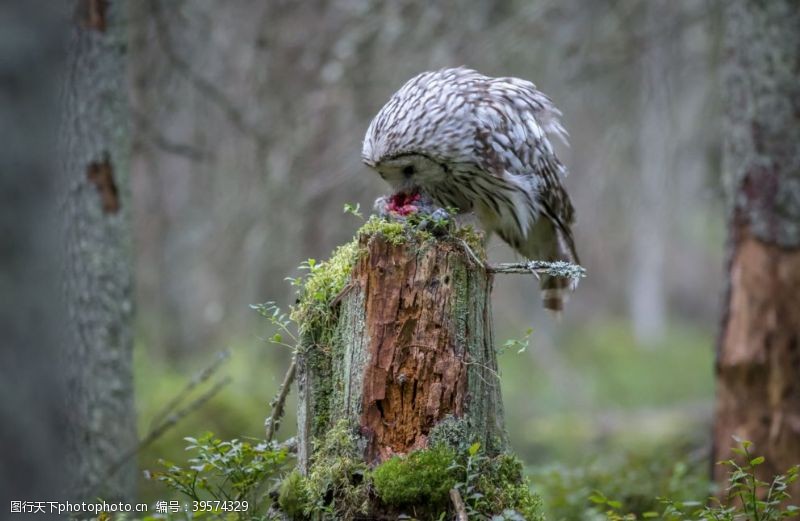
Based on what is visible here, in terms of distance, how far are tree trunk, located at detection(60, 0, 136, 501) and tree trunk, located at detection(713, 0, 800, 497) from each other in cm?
394

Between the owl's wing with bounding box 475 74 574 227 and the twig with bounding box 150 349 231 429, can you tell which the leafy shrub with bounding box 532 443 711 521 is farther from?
the twig with bounding box 150 349 231 429

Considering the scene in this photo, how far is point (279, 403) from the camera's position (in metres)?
3.86

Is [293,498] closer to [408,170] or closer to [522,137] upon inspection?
[408,170]

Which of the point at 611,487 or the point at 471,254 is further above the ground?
the point at 471,254

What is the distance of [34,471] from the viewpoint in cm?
230

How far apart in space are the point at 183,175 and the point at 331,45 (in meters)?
6.47

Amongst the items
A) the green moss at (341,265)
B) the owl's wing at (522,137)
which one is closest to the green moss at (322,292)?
the green moss at (341,265)

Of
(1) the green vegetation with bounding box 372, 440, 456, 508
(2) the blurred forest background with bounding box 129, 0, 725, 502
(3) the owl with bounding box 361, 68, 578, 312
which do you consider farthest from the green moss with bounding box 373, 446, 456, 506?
(2) the blurred forest background with bounding box 129, 0, 725, 502

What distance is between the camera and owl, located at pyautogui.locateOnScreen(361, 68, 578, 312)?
4629 mm

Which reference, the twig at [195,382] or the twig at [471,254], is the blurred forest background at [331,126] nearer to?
the twig at [195,382]

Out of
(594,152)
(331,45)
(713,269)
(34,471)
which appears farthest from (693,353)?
(34,471)

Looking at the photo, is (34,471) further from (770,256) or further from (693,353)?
(693,353)

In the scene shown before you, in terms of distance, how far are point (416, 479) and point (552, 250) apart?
269 centimetres

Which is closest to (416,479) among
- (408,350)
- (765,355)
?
(408,350)
